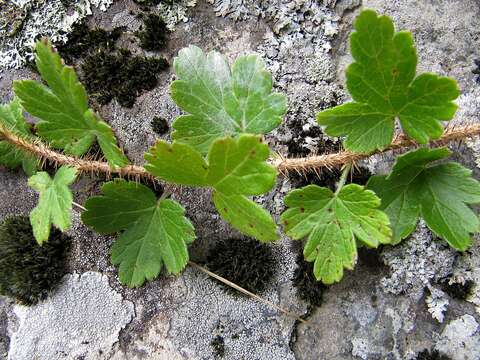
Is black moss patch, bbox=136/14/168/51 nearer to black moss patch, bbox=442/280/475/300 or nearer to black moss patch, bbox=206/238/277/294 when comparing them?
black moss patch, bbox=206/238/277/294

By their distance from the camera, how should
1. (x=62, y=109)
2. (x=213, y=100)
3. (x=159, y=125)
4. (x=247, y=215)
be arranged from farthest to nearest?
(x=159, y=125) → (x=213, y=100) → (x=62, y=109) → (x=247, y=215)

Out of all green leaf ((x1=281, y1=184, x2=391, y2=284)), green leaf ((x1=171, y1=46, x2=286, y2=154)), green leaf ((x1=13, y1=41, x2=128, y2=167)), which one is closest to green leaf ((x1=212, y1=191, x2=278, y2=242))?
green leaf ((x1=281, y1=184, x2=391, y2=284))

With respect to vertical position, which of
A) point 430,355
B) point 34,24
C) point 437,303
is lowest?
point 430,355

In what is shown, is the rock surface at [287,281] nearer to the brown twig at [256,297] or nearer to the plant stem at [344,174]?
the brown twig at [256,297]

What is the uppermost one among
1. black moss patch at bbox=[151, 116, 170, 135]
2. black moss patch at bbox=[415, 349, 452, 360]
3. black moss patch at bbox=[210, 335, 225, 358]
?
black moss patch at bbox=[151, 116, 170, 135]

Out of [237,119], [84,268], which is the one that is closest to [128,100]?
[237,119]

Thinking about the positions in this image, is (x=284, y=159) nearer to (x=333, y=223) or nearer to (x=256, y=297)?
(x=333, y=223)

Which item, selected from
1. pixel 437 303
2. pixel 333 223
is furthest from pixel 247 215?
pixel 437 303
